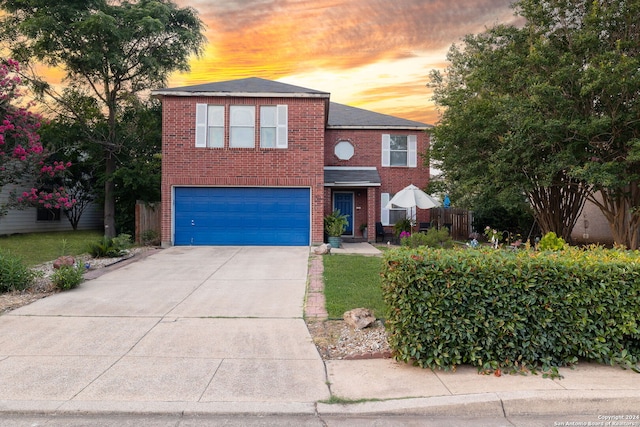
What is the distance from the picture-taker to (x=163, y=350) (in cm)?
533

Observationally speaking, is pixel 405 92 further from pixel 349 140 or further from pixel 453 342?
pixel 453 342

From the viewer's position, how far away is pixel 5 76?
38.9 feet

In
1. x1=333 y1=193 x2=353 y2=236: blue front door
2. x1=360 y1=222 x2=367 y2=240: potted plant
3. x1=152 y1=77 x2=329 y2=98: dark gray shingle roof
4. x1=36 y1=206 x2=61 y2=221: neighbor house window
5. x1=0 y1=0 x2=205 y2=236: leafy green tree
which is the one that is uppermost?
x1=0 y1=0 x2=205 y2=236: leafy green tree

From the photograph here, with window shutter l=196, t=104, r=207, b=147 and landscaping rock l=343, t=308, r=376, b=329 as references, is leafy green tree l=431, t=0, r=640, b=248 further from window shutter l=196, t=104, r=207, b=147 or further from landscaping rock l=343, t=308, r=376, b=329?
window shutter l=196, t=104, r=207, b=147

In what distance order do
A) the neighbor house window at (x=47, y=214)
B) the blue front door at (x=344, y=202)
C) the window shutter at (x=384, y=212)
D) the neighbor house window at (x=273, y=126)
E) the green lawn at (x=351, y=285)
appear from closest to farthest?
the green lawn at (x=351, y=285) → the neighbor house window at (x=273, y=126) → the blue front door at (x=344, y=202) → the window shutter at (x=384, y=212) → the neighbor house window at (x=47, y=214)

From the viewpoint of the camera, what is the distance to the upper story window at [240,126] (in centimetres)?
1545

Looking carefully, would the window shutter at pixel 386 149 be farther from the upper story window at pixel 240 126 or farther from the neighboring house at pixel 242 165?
the upper story window at pixel 240 126

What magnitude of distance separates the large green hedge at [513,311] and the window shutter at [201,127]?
40.0 ft

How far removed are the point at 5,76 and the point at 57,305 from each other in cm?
807

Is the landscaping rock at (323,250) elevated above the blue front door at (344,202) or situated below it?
below

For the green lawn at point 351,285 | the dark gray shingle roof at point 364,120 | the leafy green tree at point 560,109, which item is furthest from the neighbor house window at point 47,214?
the leafy green tree at point 560,109

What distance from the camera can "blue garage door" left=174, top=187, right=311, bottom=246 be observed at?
51.1ft

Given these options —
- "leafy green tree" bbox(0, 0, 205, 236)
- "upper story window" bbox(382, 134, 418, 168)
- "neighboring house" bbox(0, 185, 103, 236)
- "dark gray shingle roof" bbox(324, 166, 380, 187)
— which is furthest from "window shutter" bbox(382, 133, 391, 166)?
"neighboring house" bbox(0, 185, 103, 236)

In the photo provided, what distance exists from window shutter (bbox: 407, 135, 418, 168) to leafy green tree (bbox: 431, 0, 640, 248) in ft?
14.5
